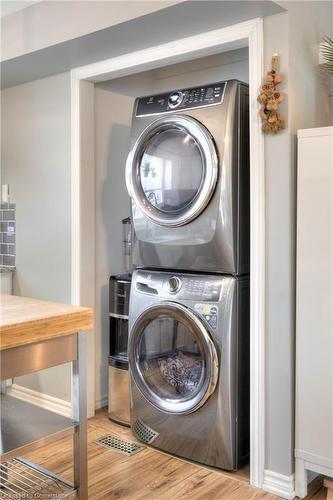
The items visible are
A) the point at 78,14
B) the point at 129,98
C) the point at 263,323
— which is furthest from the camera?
the point at 129,98

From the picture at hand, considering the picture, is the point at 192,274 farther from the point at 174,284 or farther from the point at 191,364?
the point at 191,364

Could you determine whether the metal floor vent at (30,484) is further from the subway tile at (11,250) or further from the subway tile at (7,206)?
the subway tile at (7,206)

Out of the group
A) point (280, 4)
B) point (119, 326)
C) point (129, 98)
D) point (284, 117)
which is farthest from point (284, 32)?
point (119, 326)

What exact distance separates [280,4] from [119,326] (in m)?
2.00

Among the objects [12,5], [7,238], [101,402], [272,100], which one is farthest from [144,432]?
[12,5]

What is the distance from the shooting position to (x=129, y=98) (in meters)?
3.59

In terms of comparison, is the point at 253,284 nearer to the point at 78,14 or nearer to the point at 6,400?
the point at 6,400

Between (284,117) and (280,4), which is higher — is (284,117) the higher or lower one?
the lower one

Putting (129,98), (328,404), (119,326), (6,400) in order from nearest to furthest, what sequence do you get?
(6,400), (328,404), (119,326), (129,98)

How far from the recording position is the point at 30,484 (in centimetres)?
236

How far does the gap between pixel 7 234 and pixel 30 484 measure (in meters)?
1.93

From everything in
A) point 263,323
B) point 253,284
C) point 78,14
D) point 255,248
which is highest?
point 78,14

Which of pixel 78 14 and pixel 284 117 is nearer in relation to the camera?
pixel 284 117

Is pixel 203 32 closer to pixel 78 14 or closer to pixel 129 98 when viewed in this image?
pixel 78 14
